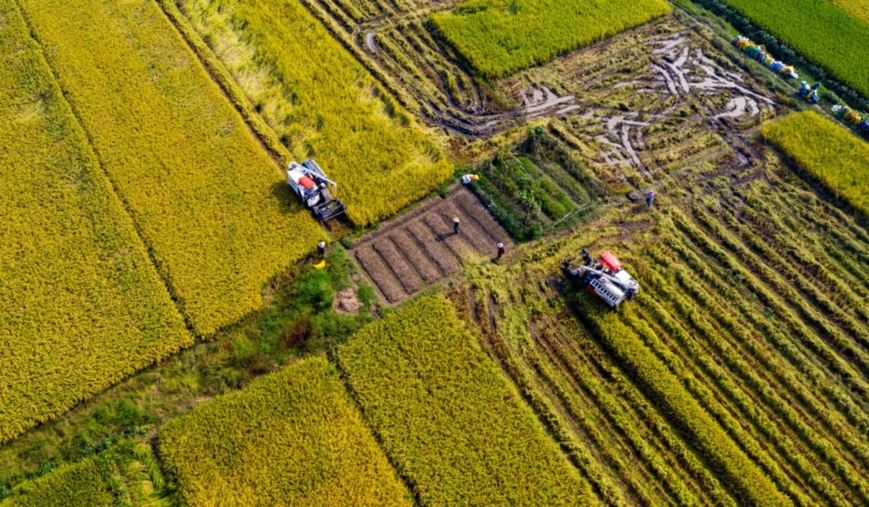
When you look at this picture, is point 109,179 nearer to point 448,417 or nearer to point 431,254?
point 431,254

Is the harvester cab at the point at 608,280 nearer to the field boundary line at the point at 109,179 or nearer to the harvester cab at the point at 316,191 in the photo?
the harvester cab at the point at 316,191

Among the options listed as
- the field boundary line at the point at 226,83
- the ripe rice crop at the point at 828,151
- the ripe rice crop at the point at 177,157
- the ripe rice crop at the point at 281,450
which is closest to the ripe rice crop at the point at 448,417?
the ripe rice crop at the point at 281,450

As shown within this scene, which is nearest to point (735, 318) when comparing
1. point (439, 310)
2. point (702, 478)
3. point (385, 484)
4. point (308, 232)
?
point (702, 478)

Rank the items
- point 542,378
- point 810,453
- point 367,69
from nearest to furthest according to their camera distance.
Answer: point 810,453 → point 542,378 → point 367,69

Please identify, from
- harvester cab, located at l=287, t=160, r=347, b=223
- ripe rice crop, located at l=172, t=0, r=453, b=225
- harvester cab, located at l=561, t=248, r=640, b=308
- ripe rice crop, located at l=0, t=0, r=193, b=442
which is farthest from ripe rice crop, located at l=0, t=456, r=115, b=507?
harvester cab, located at l=561, t=248, r=640, b=308

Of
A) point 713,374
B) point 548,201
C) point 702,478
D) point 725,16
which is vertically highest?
point 725,16

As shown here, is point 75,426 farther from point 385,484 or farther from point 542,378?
point 542,378
